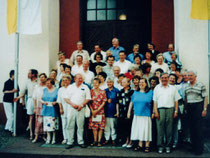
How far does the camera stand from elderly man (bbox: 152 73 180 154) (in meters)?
5.96

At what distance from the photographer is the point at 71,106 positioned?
643cm

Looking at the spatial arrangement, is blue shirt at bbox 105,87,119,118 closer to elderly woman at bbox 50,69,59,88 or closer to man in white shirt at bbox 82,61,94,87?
man in white shirt at bbox 82,61,94,87

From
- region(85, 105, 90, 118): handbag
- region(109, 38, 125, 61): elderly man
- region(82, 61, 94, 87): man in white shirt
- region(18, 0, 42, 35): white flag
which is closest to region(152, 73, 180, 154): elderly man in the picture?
region(85, 105, 90, 118): handbag

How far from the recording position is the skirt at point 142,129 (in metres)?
6.00

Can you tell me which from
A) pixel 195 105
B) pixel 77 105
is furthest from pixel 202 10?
pixel 77 105

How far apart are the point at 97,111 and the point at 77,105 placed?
22.1 inches

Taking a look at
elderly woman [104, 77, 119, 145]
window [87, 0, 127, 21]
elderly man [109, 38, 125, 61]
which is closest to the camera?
elderly woman [104, 77, 119, 145]

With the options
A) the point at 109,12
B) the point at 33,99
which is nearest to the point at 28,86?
the point at 33,99

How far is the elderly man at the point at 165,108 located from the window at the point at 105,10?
522cm

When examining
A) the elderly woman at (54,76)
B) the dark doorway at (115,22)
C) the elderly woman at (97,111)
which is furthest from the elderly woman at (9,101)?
the dark doorway at (115,22)

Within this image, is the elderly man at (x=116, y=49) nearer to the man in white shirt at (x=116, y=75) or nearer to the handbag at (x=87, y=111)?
the man in white shirt at (x=116, y=75)

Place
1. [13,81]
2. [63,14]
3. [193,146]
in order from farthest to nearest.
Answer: [63,14], [13,81], [193,146]

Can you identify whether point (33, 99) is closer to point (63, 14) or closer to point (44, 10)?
point (44, 10)

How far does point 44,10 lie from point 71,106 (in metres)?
4.54
